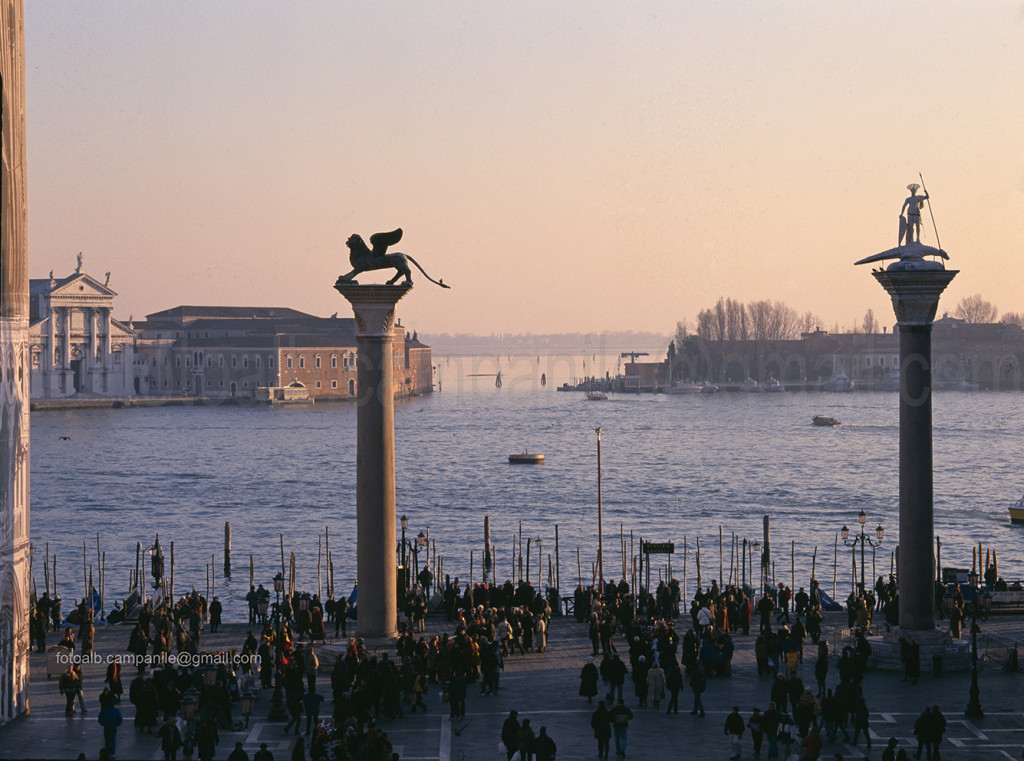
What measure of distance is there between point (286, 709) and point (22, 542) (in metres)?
3.22

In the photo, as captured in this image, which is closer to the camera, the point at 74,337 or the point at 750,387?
the point at 74,337

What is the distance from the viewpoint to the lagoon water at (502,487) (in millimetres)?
41031

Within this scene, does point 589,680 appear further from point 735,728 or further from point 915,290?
point 915,290

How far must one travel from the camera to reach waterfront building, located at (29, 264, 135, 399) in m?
115

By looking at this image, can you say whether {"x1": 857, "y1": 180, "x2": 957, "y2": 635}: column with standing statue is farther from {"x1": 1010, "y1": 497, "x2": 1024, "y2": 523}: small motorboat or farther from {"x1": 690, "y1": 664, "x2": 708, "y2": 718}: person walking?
{"x1": 1010, "y1": 497, "x2": 1024, "y2": 523}: small motorboat

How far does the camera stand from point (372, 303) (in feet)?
50.1

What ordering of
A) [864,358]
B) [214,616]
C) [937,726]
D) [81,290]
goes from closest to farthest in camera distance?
1. [937,726]
2. [214,616]
3. [81,290]
4. [864,358]

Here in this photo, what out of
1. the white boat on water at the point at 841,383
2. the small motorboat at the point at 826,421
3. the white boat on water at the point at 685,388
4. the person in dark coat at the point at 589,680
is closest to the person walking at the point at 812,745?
the person in dark coat at the point at 589,680

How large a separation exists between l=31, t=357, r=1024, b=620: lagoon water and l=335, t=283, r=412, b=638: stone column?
1560 centimetres

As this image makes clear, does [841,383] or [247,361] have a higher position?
[247,361]

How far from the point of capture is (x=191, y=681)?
14172mm

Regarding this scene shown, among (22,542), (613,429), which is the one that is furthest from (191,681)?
(613,429)

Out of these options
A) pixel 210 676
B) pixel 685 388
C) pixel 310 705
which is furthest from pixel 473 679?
pixel 685 388

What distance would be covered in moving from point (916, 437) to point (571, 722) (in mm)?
5348
